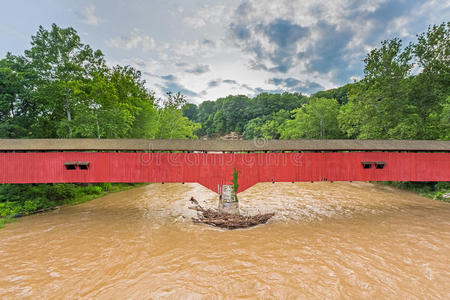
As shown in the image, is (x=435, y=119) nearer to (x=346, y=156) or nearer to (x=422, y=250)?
(x=346, y=156)

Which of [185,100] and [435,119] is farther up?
[185,100]

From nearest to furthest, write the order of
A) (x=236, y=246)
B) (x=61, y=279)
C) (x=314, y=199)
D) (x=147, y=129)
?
(x=61, y=279), (x=236, y=246), (x=314, y=199), (x=147, y=129)

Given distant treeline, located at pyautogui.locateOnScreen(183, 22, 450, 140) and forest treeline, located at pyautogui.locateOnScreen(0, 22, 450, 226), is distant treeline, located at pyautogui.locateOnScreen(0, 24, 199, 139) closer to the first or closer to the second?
forest treeline, located at pyautogui.locateOnScreen(0, 22, 450, 226)

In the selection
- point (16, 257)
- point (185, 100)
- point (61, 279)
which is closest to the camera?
point (61, 279)

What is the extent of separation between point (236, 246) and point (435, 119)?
877 inches

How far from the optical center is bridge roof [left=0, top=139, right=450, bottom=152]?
10812 millimetres

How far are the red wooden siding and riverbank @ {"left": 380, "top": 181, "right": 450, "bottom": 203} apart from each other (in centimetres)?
460

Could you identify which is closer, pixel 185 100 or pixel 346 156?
pixel 346 156

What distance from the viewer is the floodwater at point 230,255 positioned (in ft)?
19.1

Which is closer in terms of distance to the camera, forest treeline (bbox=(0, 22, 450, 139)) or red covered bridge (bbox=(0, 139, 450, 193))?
red covered bridge (bbox=(0, 139, 450, 193))

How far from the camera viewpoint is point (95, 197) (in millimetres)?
15641

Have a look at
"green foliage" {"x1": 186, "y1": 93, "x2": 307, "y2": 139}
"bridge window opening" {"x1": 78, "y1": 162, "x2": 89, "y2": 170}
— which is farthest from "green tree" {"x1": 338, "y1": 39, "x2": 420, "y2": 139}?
"green foliage" {"x1": 186, "y1": 93, "x2": 307, "y2": 139}

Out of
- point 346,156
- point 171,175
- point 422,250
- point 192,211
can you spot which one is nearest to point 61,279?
point 171,175

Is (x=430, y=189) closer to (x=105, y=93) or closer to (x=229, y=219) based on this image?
(x=229, y=219)
